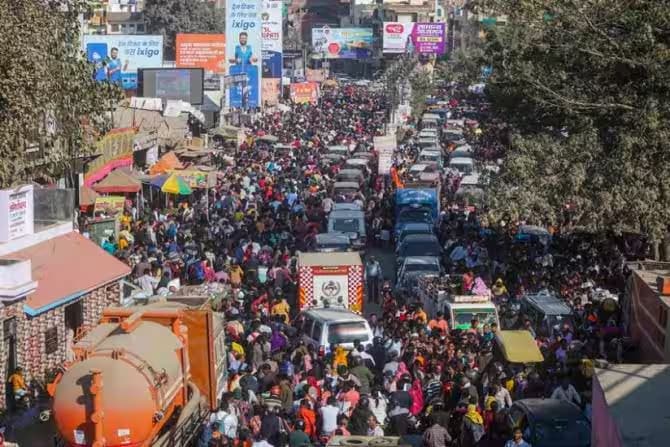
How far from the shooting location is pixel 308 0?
172m

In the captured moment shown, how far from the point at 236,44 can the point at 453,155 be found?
18.9 meters

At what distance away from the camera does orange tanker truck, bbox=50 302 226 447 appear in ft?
39.3

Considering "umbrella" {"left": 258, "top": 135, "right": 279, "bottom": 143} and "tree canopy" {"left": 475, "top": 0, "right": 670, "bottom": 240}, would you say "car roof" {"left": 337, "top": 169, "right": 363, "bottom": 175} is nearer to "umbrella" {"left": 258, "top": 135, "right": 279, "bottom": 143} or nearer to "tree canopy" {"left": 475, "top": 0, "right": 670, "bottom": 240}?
"umbrella" {"left": 258, "top": 135, "right": 279, "bottom": 143}

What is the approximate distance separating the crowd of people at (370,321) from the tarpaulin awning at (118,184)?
0.83m

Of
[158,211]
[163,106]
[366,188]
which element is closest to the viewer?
[158,211]

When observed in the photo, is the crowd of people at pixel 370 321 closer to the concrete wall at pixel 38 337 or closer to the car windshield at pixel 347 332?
the car windshield at pixel 347 332

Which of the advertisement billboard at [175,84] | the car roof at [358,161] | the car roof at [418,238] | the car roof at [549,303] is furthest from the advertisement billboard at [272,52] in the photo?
the car roof at [549,303]

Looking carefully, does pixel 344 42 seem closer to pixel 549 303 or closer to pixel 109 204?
pixel 109 204

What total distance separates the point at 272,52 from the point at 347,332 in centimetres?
5922

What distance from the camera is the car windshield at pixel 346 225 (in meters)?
30.9

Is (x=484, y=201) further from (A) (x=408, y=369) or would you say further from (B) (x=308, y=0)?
(B) (x=308, y=0)

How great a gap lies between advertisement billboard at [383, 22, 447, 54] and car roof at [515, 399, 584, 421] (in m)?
90.2

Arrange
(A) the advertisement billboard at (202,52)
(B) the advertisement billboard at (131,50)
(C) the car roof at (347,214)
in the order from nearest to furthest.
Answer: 1. (C) the car roof at (347,214)
2. (B) the advertisement billboard at (131,50)
3. (A) the advertisement billboard at (202,52)

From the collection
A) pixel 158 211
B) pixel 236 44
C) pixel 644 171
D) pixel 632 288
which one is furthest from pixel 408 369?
pixel 236 44
